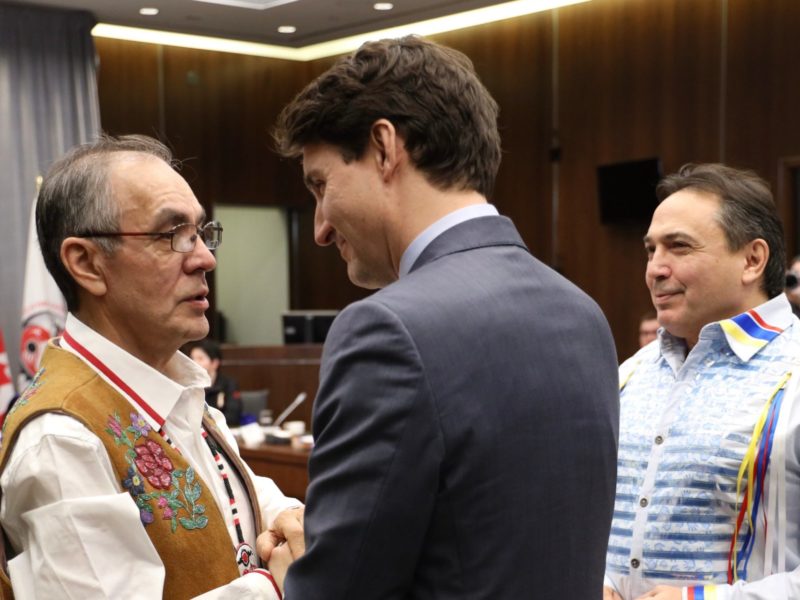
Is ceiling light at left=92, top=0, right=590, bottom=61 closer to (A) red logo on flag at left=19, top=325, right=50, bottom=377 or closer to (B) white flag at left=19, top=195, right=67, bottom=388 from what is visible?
(B) white flag at left=19, top=195, right=67, bottom=388

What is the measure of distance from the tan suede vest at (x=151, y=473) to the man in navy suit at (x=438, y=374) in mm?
384

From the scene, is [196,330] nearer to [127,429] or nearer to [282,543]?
[127,429]

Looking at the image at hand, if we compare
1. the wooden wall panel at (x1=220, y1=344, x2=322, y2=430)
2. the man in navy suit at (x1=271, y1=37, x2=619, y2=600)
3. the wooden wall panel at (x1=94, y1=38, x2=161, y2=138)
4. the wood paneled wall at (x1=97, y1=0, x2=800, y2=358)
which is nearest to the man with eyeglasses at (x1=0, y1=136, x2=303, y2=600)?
the man in navy suit at (x1=271, y1=37, x2=619, y2=600)

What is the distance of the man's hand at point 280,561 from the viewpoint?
5.51 feet

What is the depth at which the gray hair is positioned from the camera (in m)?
1.79

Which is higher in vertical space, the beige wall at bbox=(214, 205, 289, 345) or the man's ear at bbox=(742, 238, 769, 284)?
the man's ear at bbox=(742, 238, 769, 284)

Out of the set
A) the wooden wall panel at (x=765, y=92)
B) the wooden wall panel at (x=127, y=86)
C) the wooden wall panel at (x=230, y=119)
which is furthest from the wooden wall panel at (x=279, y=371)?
the wooden wall panel at (x=765, y=92)

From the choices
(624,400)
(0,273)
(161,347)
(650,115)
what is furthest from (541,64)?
(161,347)

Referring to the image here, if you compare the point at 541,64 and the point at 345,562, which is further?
the point at 541,64

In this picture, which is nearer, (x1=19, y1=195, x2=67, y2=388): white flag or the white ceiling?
(x1=19, y1=195, x2=67, y2=388): white flag

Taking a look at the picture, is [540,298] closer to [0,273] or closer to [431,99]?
[431,99]

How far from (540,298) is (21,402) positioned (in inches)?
33.3

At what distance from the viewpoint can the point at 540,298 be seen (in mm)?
1394

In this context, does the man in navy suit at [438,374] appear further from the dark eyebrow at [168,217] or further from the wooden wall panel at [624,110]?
the wooden wall panel at [624,110]
